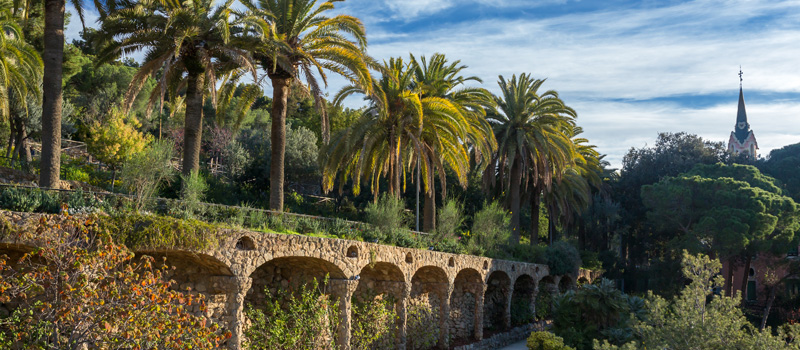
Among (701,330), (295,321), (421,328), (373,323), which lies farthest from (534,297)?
(701,330)

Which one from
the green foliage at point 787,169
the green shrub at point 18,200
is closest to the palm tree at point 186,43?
the green shrub at point 18,200

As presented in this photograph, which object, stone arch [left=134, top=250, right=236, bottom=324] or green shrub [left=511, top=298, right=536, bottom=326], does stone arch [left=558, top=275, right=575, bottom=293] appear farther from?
stone arch [left=134, top=250, right=236, bottom=324]

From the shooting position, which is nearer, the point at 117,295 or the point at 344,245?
the point at 117,295

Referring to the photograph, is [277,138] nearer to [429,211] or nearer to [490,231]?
[429,211]

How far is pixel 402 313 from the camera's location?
20.2m

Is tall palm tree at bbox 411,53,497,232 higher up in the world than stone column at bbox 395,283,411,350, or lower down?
higher up

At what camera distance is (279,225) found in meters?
16.5

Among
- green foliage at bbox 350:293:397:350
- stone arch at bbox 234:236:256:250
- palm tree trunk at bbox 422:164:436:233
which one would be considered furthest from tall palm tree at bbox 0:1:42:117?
palm tree trunk at bbox 422:164:436:233

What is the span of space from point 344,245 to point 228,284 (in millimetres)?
3784

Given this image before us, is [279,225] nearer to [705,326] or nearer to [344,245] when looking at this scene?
[344,245]

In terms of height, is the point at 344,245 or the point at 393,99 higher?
the point at 393,99

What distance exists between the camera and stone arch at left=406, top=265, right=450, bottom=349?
22266 millimetres

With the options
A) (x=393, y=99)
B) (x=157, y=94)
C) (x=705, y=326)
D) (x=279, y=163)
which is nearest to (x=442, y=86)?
(x=393, y=99)

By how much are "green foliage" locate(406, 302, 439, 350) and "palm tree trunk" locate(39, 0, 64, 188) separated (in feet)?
39.7
